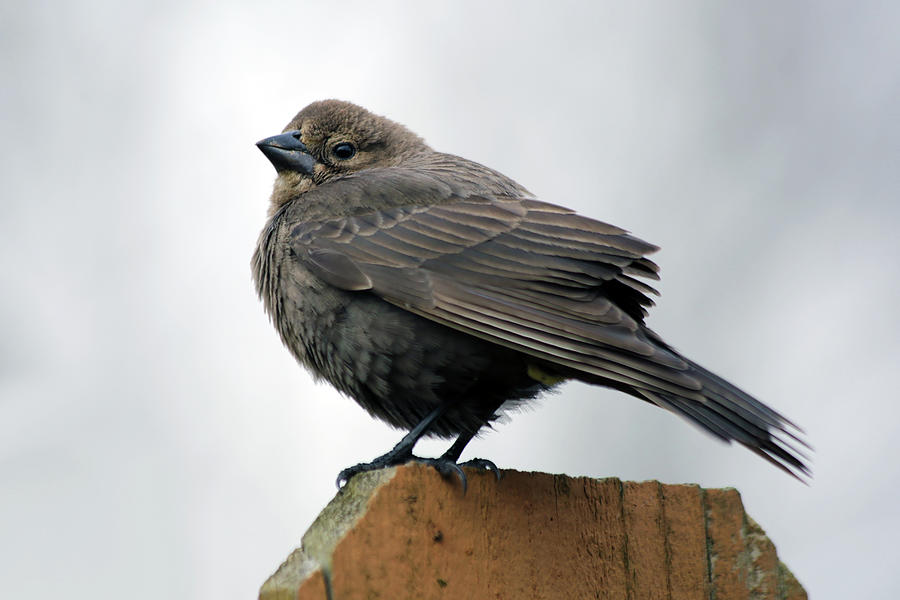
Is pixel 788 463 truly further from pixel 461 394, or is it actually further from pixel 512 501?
pixel 461 394

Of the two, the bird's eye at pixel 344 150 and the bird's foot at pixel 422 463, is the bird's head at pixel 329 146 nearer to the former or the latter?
the bird's eye at pixel 344 150

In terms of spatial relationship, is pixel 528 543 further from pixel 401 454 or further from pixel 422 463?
pixel 401 454

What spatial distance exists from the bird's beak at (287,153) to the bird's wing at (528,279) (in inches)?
28.6

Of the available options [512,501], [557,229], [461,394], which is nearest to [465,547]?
[512,501]

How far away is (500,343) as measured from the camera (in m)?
3.23

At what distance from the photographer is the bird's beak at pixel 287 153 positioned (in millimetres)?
4836

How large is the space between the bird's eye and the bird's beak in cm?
14

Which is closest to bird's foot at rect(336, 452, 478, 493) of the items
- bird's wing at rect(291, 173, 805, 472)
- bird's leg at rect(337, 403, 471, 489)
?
bird's leg at rect(337, 403, 471, 489)

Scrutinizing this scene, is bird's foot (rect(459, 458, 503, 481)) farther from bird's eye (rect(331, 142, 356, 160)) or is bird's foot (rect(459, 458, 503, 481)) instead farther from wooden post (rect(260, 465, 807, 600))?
bird's eye (rect(331, 142, 356, 160))

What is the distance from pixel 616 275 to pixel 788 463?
2.88 feet

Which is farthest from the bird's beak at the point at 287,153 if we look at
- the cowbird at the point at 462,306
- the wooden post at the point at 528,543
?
the wooden post at the point at 528,543

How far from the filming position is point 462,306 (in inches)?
134

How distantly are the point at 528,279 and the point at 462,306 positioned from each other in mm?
251

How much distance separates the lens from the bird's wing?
3.01m
